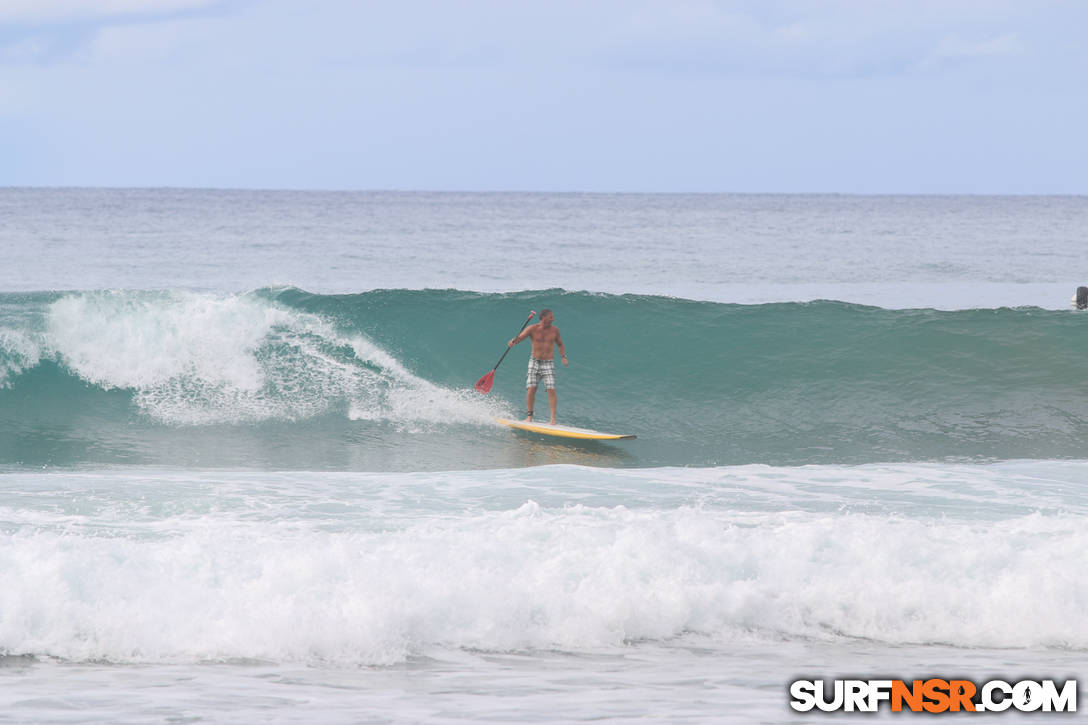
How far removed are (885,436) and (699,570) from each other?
677 cm

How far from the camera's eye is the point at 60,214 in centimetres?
5950

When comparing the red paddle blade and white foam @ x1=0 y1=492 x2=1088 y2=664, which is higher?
the red paddle blade

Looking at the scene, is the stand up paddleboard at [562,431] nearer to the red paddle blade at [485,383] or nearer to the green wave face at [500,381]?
the green wave face at [500,381]

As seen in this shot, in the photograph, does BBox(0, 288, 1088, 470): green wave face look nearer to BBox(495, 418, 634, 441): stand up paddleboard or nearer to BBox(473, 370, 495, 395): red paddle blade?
BBox(495, 418, 634, 441): stand up paddleboard

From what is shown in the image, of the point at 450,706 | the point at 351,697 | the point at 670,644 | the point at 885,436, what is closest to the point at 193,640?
the point at 351,697

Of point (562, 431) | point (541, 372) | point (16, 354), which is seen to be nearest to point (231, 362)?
point (16, 354)

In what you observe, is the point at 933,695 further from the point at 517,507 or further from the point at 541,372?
the point at 541,372

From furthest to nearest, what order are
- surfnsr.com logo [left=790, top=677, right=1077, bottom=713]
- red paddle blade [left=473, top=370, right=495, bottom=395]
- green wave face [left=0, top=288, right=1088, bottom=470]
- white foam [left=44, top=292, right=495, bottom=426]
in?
white foam [left=44, top=292, right=495, bottom=426]
red paddle blade [left=473, top=370, right=495, bottom=395]
green wave face [left=0, top=288, right=1088, bottom=470]
surfnsr.com logo [left=790, top=677, right=1077, bottom=713]

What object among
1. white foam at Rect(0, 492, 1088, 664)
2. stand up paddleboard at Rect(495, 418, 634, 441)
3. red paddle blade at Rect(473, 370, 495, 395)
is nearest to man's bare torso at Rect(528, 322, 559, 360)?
stand up paddleboard at Rect(495, 418, 634, 441)

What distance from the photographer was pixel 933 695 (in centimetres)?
501

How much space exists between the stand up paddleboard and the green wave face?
189 mm

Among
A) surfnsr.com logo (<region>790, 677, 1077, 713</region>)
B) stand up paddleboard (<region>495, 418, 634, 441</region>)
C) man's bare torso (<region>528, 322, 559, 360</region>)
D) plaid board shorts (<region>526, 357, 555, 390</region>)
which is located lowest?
surfnsr.com logo (<region>790, 677, 1077, 713</region>)

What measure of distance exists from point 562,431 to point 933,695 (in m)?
6.84

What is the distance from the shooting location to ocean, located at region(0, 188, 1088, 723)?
5.37m
